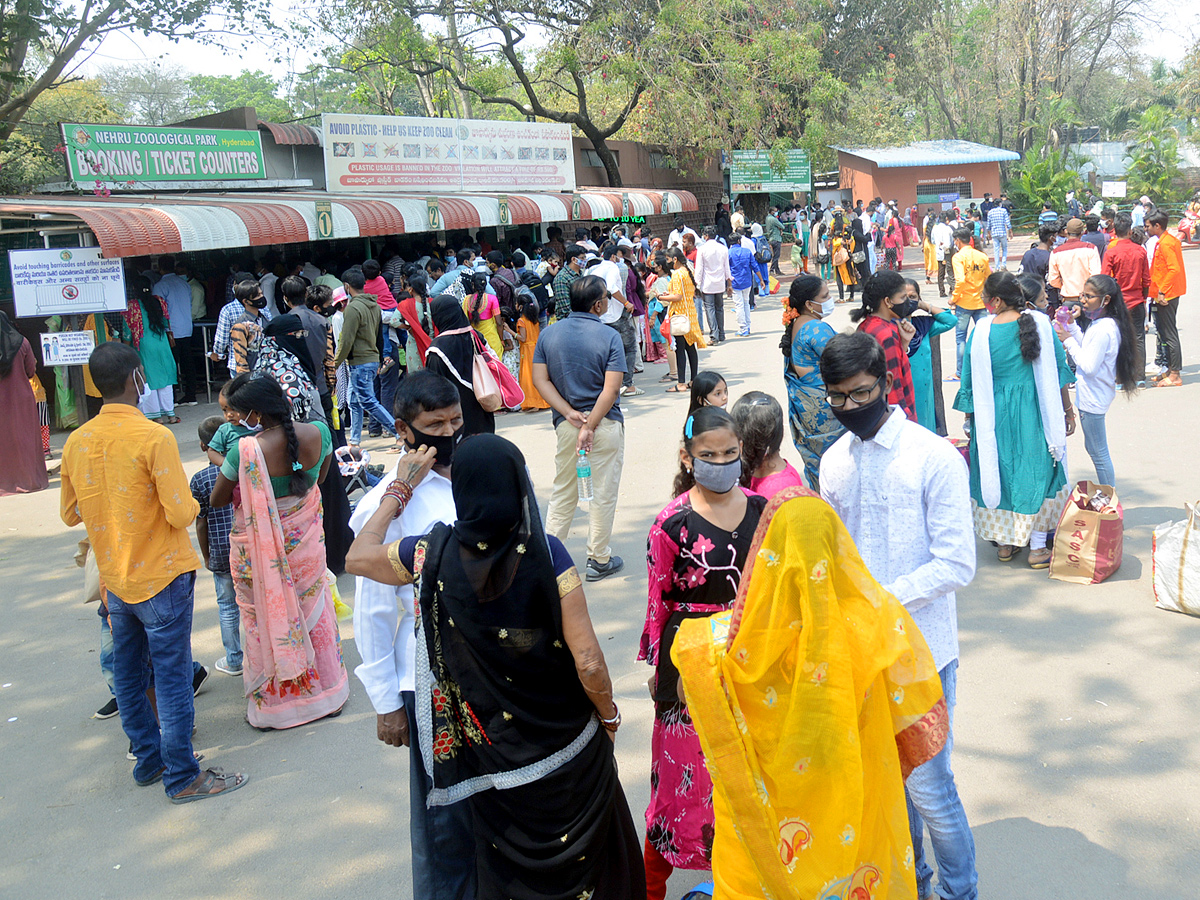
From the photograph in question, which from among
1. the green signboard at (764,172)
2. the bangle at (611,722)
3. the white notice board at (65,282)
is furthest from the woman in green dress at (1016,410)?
the green signboard at (764,172)

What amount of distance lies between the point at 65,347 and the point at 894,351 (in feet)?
25.3

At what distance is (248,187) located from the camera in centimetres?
1563

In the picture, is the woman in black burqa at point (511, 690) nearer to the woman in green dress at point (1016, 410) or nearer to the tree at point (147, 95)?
the woman in green dress at point (1016, 410)

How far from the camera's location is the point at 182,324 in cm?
1256

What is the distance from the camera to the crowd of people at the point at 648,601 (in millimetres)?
2090

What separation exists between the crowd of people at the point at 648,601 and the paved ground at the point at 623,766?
239mm

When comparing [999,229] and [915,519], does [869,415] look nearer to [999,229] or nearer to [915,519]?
[915,519]

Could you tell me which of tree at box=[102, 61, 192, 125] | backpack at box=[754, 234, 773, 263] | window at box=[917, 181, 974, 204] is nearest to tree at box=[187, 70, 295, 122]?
tree at box=[102, 61, 192, 125]

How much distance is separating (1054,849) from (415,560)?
7.61 ft

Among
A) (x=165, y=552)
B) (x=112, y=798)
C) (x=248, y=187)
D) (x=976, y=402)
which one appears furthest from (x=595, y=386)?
(x=248, y=187)

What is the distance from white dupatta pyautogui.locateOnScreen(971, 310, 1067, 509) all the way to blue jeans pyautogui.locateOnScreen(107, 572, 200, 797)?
3.80 m

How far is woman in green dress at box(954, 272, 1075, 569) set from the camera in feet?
16.5

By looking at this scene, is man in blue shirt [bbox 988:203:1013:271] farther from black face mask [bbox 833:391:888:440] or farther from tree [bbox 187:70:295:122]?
tree [bbox 187:70:295:122]

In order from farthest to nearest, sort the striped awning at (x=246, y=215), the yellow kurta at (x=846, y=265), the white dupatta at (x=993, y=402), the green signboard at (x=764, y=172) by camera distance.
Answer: the green signboard at (x=764, y=172), the yellow kurta at (x=846, y=265), the striped awning at (x=246, y=215), the white dupatta at (x=993, y=402)
